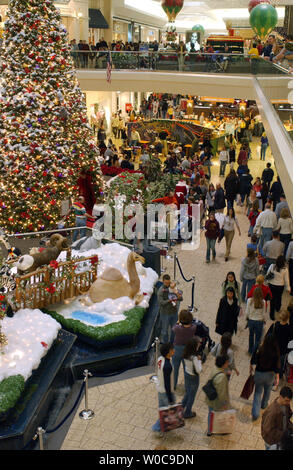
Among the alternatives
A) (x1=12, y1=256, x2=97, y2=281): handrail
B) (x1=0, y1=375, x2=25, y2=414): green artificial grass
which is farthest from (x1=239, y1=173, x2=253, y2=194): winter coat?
(x1=0, y1=375, x2=25, y2=414): green artificial grass

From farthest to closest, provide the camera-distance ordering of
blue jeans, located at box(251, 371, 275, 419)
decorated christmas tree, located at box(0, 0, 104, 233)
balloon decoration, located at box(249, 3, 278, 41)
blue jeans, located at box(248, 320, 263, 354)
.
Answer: balloon decoration, located at box(249, 3, 278, 41), decorated christmas tree, located at box(0, 0, 104, 233), blue jeans, located at box(248, 320, 263, 354), blue jeans, located at box(251, 371, 275, 419)

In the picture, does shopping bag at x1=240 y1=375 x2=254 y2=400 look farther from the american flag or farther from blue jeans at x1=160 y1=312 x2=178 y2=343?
the american flag

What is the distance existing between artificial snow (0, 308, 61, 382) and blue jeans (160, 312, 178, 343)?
156cm

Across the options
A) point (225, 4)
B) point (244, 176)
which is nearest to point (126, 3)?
point (225, 4)

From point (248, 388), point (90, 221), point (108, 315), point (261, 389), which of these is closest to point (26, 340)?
point (108, 315)

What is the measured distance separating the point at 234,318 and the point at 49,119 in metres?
6.30

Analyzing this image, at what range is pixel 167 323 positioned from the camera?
25.0ft

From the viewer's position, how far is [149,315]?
28.2 ft

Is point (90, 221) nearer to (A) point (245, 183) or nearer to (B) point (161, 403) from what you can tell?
(A) point (245, 183)

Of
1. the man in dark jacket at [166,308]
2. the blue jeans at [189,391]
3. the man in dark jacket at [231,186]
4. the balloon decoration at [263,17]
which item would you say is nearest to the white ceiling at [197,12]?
the balloon decoration at [263,17]

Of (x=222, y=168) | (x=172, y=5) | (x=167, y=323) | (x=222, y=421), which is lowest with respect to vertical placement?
(x=222, y=421)

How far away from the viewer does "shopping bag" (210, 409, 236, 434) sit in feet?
19.0

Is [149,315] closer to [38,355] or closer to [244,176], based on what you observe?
[38,355]

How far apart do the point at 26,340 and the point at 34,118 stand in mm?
5703
